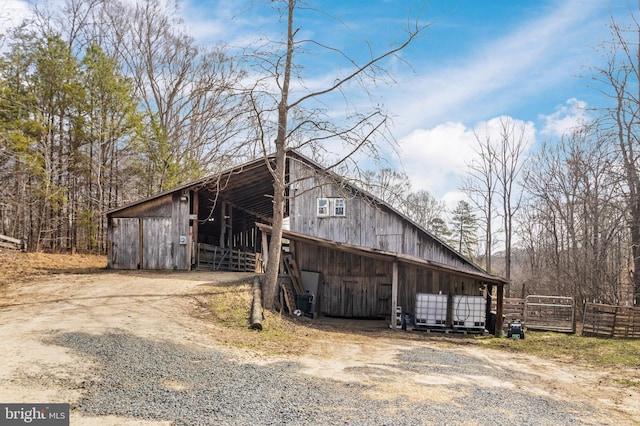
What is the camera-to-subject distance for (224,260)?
81.9ft

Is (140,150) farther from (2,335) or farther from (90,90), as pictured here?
(2,335)

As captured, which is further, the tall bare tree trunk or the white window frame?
the white window frame

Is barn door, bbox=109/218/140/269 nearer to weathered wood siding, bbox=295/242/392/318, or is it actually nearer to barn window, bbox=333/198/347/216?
weathered wood siding, bbox=295/242/392/318

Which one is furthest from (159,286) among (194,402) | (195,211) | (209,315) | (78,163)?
(78,163)

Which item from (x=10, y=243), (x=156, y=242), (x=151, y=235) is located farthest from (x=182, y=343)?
(x=10, y=243)

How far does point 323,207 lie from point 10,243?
49.4 ft

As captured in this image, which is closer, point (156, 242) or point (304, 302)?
point (304, 302)

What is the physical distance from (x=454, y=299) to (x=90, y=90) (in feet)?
73.4

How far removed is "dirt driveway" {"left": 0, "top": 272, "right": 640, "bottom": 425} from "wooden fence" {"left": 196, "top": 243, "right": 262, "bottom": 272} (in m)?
5.09

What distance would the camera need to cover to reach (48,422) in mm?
5008

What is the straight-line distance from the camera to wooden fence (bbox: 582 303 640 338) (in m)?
15.9

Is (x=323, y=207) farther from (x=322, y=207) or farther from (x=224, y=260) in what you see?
(x=224, y=260)

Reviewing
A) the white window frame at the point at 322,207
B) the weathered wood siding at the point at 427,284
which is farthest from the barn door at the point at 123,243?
the weathered wood siding at the point at 427,284

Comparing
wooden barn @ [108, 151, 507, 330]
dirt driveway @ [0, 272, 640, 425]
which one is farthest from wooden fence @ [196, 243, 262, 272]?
dirt driveway @ [0, 272, 640, 425]
